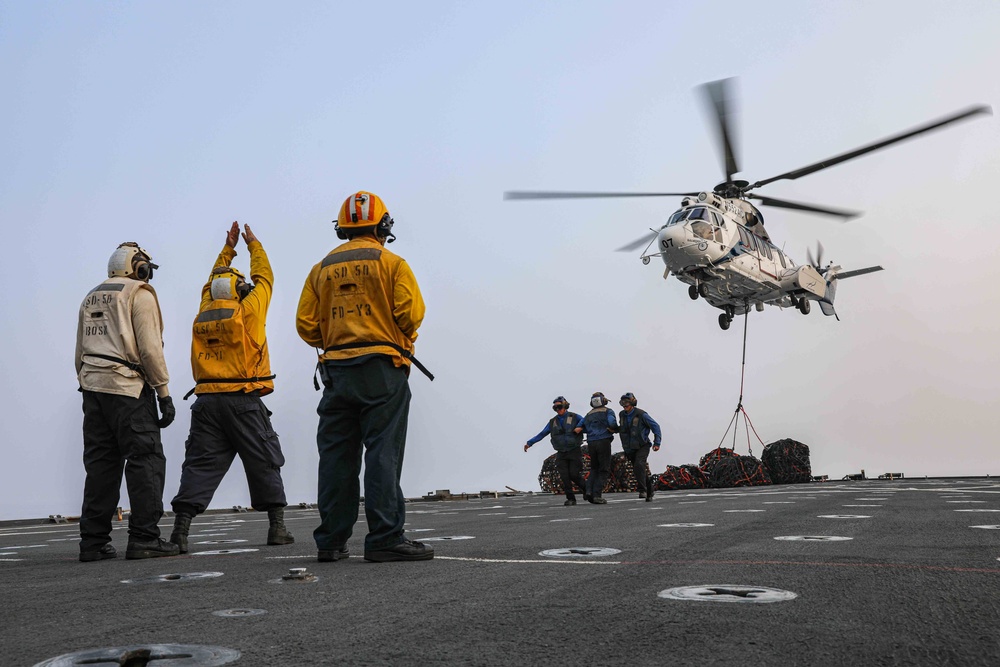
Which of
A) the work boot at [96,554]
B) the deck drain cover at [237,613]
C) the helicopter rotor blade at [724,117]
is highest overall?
the helicopter rotor blade at [724,117]

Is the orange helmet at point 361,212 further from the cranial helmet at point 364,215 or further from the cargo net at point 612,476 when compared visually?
the cargo net at point 612,476

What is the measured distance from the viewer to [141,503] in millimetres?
5852

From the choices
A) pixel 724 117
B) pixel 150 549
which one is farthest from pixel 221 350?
pixel 724 117

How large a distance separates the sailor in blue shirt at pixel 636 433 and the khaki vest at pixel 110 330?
37.6 feet

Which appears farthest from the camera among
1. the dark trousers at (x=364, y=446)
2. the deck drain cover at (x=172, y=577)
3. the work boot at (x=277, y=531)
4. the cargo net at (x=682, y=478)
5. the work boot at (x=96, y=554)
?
the cargo net at (x=682, y=478)

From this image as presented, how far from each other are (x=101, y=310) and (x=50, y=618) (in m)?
3.55

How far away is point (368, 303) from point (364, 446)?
861 millimetres

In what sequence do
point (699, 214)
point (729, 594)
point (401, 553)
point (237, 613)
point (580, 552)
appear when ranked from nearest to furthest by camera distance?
point (237, 613) < point (729, 594) < point (401, 553) < point (580, 552) < point (699, 214)

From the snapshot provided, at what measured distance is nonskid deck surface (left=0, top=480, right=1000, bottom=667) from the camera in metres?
2.30

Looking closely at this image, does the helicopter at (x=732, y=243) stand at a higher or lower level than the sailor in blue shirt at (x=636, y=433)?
higher

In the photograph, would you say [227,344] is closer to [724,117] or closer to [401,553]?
[401,553]

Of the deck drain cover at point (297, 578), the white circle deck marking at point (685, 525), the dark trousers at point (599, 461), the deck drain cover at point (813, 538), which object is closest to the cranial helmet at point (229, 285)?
the deck drain cover at point (297, 578)

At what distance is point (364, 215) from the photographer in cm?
534

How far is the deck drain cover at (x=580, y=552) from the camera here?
15.5 feet
